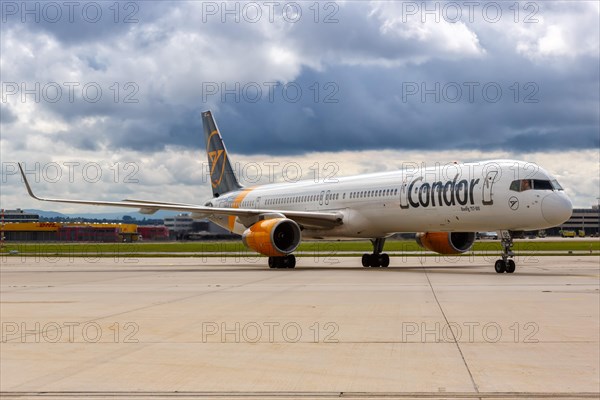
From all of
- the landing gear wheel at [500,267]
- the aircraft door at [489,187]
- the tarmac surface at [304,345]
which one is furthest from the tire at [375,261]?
the tarmac surface at [304,345]

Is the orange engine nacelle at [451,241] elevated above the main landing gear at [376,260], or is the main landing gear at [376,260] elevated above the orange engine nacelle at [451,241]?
the orange engine nacelle at [451,241]

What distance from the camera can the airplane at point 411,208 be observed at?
2464 cm

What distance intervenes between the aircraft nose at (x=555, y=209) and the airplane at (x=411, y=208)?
30 millimetres

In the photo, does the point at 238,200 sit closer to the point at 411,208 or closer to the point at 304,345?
the point at 411,208

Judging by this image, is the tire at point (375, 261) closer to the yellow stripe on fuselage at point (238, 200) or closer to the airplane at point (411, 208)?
the airplane at point (411, 208)

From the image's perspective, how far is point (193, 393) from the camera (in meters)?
6.59

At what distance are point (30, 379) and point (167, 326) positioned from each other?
3.84m

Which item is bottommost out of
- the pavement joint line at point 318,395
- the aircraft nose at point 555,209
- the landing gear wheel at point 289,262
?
the pavement joint line at point 318,395

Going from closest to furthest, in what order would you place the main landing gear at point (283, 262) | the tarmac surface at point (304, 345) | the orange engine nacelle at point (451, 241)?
the tarmac surface at point (304, 345), the orange engine nacelle at point (451, 241), the main landing gear at point (283, 262)

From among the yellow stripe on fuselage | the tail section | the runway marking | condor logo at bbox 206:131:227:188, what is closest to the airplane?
the yellow stripe on fuselage

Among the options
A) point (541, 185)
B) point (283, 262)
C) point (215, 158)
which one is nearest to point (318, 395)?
point (541, 185)

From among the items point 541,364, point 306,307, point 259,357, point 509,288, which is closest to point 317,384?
point 259,357

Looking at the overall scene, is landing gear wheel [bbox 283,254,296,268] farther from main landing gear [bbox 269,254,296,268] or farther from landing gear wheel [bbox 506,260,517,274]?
landing gear wheel [bbox 506,260,517,274]

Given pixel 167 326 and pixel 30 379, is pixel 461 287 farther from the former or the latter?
pixel 30 379
